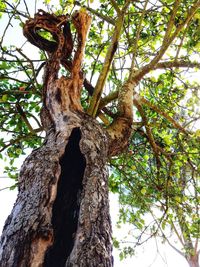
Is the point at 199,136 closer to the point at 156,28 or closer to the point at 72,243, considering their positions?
the point at 156,28

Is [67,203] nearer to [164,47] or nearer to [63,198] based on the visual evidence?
[63,198]

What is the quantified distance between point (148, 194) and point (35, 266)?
12.7ft

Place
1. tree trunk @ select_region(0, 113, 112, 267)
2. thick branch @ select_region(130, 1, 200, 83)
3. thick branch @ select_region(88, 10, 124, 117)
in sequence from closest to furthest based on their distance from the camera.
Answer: tree trunk @ select_region(0, 113, 112, 267) → thick branch @ select_region(88, 10, 124, 117) → thick branch @ select_region(130, 1, 200, 83)

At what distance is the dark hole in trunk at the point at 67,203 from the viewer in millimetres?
1717

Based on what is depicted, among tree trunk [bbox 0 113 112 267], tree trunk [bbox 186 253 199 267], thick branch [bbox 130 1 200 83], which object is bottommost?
tree trunk [bbox 0 113 112 267]

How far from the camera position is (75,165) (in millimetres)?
2393

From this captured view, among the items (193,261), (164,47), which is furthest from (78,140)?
(193,261)

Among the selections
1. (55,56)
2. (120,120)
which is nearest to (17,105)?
(55,56)

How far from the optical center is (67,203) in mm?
2033

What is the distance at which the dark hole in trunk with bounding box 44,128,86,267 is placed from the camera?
5.63 ft

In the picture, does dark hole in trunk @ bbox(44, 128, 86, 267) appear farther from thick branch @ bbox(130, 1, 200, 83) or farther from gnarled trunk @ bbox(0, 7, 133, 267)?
thick branch @ bbox(130, 1, 200, 83)

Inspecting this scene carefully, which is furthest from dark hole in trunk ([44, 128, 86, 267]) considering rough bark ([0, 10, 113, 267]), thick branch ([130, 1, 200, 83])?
thick branch ([130, 1, 200, 83])

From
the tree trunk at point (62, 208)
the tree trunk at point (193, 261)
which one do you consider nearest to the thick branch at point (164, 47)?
the tree trunk at point (62, 208)

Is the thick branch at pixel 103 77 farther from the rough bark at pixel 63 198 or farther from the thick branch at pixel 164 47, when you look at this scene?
the thick branch at pixel 164 47
